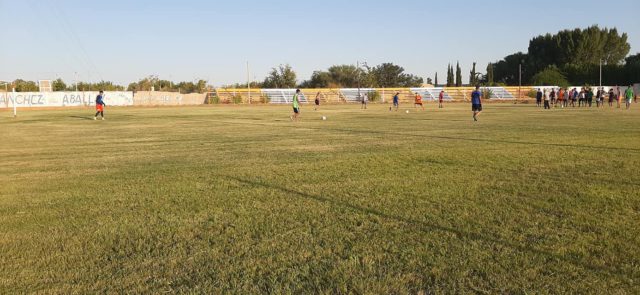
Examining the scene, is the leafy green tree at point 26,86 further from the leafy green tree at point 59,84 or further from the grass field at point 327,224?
the grass field at point 327,224

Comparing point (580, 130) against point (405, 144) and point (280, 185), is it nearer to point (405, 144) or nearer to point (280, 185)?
point (405, 144)

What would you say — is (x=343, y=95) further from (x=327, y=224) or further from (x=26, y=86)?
(x=327, y=224)

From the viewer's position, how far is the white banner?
5778 cm

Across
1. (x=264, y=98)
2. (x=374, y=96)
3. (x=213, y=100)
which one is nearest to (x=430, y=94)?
(x=374, y=96)

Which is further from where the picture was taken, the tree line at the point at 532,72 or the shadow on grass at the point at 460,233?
the tree line at the point at 532,72

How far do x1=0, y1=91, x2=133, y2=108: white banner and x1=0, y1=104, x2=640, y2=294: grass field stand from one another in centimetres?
5442

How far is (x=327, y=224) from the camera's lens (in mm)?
5660

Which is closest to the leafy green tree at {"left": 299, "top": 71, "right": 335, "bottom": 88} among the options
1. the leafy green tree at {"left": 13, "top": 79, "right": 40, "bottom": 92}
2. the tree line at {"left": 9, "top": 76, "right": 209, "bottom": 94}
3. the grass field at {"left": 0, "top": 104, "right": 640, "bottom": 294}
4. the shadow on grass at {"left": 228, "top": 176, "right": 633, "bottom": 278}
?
the tree line at {"left": 9, "top": 76, "right": 209, "bottom": 94}

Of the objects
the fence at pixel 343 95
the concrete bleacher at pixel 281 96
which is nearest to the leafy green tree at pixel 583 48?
the fence at pixel 343 95

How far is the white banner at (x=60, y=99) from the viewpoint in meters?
57.8

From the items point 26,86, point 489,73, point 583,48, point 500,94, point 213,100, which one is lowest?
point 213,100

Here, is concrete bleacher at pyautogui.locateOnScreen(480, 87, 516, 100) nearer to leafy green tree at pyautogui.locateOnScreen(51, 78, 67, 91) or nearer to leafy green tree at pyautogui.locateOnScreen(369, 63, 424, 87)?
leafy green tree at pyautogui.locateOnScreen(369, 63, 424, 87)

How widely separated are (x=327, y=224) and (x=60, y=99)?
6411cm

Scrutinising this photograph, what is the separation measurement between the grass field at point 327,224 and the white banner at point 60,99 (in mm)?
54423
